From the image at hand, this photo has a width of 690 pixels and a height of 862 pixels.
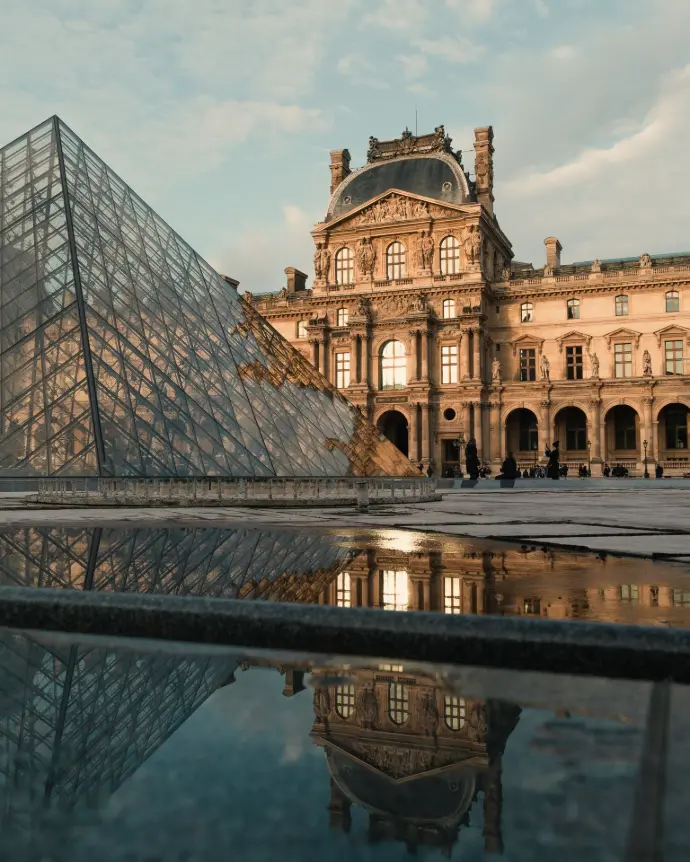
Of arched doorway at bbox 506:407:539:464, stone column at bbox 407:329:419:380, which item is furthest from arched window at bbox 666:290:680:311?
stone column at bbox 407:329:419:380

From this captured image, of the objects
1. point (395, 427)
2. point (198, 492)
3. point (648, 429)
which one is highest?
point (395, 427)

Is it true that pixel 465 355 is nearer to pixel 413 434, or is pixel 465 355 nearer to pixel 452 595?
pixel 413 434

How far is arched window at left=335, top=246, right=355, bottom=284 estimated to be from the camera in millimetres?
52406

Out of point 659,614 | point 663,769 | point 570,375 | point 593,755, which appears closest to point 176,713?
point 593,755

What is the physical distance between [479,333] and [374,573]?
44967 mm

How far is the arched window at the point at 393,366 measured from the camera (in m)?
50.8

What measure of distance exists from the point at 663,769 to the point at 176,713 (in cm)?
118

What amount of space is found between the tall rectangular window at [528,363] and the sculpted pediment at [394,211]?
32.6 feet

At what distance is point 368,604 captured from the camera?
390cm

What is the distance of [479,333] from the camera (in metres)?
48.7

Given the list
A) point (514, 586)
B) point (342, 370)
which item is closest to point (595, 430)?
point (342, 370)

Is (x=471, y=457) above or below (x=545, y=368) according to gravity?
below

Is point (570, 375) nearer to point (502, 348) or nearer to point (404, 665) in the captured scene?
point (502, 348)

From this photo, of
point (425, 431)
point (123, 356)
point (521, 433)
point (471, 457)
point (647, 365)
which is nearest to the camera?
point (123, 356)
